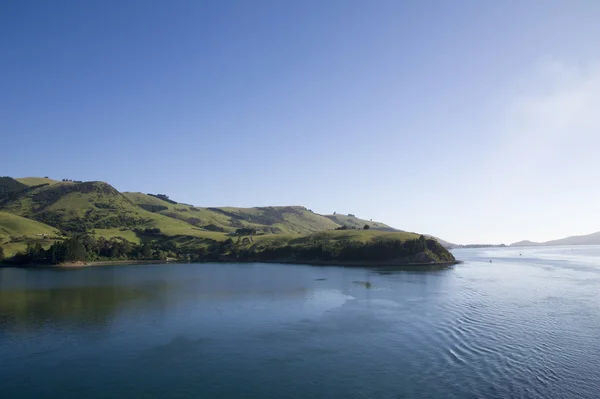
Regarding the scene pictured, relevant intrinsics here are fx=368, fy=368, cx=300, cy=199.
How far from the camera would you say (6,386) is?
29391 mm

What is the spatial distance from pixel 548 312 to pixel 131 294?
244 ft

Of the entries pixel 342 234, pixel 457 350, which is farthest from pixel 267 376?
pixel 342 234

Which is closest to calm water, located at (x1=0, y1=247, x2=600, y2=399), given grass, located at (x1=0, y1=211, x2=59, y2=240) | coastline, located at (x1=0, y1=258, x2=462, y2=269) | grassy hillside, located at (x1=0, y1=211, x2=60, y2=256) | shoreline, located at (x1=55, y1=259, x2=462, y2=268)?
coastline, located at (x1=0, y1=258, x2=462, y2=269)

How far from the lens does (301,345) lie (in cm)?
4012

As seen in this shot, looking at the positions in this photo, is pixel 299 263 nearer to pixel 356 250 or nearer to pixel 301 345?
pixel 356 250

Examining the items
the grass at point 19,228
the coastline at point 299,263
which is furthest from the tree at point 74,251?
the grass at point 19,228

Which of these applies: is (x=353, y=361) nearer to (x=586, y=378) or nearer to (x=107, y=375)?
(x=586, y=378)

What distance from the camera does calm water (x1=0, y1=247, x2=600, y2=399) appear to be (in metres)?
29.0

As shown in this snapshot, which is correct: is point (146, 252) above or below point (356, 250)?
below

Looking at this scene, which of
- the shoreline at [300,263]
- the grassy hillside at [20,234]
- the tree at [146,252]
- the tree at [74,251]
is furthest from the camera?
the tree at [146,252]

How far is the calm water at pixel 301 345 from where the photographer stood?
29.0 meters

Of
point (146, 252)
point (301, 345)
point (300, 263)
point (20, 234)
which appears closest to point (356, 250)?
point (300, 263)

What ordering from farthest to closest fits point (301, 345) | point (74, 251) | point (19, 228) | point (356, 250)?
point (19, 228) < point (356, 250) < point (74, 251) < point (301, 345)

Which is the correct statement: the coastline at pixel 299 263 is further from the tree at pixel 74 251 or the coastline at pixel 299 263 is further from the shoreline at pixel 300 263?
the tree at pixel 74 251
